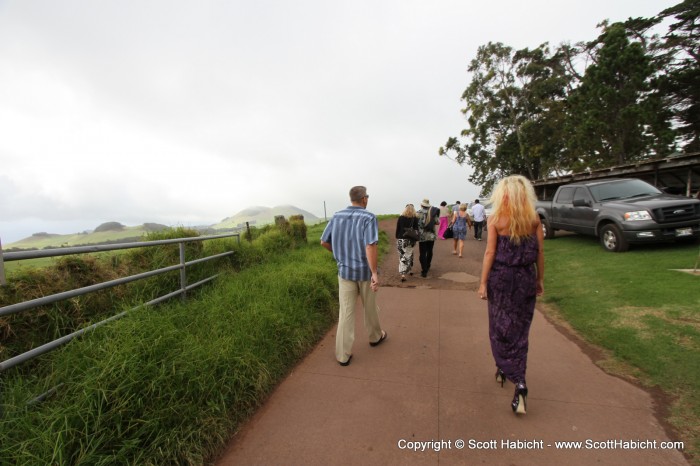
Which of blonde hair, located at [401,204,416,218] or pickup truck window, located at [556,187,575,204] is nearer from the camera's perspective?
blonde hair, located at [401,204,416,218]

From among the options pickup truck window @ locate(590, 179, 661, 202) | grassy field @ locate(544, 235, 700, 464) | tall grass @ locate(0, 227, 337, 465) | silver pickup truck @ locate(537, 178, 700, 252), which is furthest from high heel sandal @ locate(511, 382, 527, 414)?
pickup truck window @ locate(590, 179, 661, 202)

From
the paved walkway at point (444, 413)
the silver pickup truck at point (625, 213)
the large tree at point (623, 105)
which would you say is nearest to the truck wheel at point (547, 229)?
the silver pickup truck at point (625, 213)

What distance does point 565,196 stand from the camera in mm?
9484

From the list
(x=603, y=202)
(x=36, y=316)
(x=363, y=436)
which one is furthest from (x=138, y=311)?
(x=603, y=202)

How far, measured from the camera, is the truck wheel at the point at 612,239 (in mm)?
7013

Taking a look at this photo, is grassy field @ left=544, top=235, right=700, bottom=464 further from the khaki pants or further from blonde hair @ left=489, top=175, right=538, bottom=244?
the khaki pants

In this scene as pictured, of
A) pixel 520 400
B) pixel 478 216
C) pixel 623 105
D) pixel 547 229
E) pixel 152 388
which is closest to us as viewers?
pixel 152 388

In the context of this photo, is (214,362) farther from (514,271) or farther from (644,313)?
(644,313)

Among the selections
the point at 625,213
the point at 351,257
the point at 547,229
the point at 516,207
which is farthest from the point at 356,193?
the point at 547,229

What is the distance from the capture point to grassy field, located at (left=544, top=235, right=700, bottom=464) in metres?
2.70

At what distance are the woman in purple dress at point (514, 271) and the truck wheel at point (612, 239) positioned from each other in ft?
20.7

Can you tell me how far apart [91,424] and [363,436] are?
1807 millimetres

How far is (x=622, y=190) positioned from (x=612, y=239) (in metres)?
1.68

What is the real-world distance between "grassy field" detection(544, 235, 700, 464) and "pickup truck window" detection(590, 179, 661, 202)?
1.46 meters
